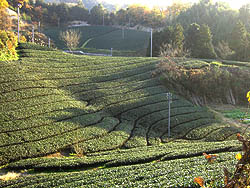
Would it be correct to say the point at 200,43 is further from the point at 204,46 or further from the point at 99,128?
the point at 99,128

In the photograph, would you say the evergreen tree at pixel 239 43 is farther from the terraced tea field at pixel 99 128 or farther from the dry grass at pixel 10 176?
the dry grass at pixel 10 176

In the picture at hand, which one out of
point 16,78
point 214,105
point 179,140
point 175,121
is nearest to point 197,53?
point 214,105

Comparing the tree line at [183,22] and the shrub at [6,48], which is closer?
the shrub at [6,48]

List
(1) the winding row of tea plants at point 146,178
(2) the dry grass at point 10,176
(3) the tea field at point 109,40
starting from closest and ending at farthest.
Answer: (1) the winding row of tea plants at point 146,178 → (2) the dry grass at point 10,176 → (3) the tea field at point 109,40

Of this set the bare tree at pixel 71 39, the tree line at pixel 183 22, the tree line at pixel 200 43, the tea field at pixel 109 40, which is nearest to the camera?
the tree line at pixel 200 43

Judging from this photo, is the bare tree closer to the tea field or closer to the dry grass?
the tea field

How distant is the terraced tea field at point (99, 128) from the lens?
37.2 feet

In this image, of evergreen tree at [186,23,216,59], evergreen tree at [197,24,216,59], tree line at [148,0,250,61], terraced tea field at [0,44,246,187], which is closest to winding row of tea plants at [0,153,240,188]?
terraced tea field at [0,44,246,187]

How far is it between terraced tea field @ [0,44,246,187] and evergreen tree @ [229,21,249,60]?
74.6 feet

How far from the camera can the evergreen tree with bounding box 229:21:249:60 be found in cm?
4679

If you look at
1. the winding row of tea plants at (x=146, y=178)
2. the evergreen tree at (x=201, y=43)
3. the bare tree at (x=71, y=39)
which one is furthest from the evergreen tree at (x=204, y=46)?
the winding row of tea plants at (x=146, y=178)

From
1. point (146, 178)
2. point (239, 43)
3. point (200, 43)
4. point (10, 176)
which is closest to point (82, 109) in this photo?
A: point (10, 176)

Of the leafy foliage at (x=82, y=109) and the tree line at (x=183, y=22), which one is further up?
the tree line at (x=183, y=22)

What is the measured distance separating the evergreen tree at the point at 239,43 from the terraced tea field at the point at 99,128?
2274cm
